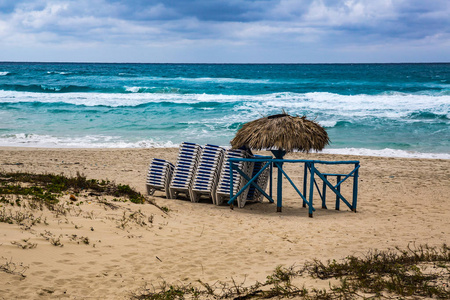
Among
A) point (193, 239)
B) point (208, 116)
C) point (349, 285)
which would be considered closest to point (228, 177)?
point (193, 239)

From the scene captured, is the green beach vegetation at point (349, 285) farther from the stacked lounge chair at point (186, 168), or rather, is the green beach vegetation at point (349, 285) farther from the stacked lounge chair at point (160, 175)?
the stacked lounge chair at point (160, 175)

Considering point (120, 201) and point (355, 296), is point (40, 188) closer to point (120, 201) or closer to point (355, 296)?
point (120, 201)

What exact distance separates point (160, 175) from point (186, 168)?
73cm

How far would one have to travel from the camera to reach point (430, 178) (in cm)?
1348

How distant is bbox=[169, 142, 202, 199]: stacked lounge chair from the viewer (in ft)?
31.7

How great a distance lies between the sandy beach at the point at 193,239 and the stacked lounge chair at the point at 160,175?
0.28 m

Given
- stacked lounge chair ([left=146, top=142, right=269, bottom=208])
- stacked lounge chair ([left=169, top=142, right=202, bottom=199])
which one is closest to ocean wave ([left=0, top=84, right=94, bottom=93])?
stacked lounge chair ([left=146, top=142, right=269, bottom=208])

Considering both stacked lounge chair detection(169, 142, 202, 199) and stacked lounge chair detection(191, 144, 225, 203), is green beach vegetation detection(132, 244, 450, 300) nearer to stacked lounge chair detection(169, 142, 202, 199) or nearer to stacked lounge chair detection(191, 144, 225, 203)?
stacked lounge chair detection(191, 144, 225, 203)

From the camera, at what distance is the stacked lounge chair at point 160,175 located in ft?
32.5

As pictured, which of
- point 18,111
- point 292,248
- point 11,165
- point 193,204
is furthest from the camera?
point 18,111

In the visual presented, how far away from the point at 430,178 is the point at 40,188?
11.2 metres

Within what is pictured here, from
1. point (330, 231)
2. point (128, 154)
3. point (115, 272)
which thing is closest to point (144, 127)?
point (128, 154)

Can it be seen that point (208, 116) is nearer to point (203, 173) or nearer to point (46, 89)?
point (203, 173)

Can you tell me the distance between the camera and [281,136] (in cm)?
891
